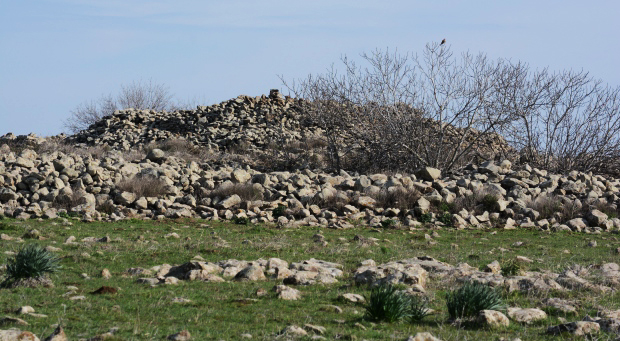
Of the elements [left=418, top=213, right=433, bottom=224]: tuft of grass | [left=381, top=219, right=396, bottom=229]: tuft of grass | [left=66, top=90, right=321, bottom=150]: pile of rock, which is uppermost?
[left=66, top=90, right=321, bottom=150]: pile of rock

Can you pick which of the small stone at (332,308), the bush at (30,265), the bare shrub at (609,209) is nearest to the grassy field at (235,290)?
the small stone at (332,308)

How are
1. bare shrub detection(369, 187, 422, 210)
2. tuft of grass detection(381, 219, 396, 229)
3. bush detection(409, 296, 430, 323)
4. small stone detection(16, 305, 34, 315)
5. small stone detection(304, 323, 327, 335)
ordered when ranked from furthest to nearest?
1. bare shrub detection(369, 187, 422, 210)
2. tuft of grass detection(381, 219, 396, 229)
3. bush detection(409, 296, 430, 323)
4. small stone detection(16, 305, 34, 315)
5. small stone detection(304, 323, 327, 335)

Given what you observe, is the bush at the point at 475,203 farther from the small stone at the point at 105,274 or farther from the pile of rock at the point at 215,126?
the pile of rock at the point at 215,126

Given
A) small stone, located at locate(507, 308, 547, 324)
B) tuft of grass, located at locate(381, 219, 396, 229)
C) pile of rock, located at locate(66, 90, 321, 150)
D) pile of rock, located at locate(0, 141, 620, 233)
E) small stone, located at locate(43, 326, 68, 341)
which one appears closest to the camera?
small stone, located at locate(43, 326, 68, 341)

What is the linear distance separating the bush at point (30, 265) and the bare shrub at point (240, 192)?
1073cm

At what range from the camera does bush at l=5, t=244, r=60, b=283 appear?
26.0ft

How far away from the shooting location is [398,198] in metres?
18.8

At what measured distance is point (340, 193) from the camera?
18.8 metres

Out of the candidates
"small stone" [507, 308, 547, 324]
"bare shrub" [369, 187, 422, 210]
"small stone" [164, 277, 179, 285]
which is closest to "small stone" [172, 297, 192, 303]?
"small stone" [164, 277, 179, 285]

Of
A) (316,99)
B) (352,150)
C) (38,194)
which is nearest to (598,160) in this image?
(352,150)

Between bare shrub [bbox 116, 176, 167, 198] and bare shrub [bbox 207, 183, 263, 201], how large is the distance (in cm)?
133

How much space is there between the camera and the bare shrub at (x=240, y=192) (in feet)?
61.9

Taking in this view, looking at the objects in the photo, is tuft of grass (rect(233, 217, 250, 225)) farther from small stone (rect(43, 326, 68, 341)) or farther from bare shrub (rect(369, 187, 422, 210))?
small stone (rect(43, 326, 68, 341))

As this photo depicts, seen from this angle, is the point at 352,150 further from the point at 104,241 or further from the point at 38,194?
the point at 104,241
